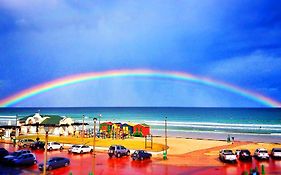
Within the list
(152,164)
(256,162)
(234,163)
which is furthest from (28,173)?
(256,162)

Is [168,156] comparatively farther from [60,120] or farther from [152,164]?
[60,120]

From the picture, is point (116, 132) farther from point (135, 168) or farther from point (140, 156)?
point (135, 168)

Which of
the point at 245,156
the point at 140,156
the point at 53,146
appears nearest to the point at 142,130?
the point at 53,146

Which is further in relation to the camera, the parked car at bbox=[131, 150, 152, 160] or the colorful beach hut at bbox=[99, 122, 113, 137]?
the colorful beach hut at bbox=[99, 122, 113, 137]

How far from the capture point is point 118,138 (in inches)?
2425

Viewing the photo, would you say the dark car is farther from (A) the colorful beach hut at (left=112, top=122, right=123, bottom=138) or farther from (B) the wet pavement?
(A) the colorful beach hut at (left=112, top=122, right=123, bottom=138)

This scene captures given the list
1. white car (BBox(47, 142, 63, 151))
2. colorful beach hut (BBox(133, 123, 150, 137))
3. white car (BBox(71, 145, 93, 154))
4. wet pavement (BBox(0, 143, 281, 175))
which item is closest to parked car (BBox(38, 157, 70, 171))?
wet pavement (BBox(0, 143, 281, 175))

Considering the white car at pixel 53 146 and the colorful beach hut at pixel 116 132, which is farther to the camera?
the colorful beach hut at pixel 116 132

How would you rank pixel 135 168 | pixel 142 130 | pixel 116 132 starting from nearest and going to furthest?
pixel 135 168, pixel 116 132, pixel 142 130

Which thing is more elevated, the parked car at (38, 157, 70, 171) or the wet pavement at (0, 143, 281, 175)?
the parked car at (38, 157, 70, 171)

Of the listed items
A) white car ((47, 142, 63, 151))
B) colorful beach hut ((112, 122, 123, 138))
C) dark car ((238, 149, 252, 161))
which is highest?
colorful beach hut ((112, 122, 123, 138))

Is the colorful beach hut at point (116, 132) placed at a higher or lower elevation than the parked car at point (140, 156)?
higher

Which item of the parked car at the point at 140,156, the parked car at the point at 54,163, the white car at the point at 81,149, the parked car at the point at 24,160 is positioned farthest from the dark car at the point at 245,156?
the parked car at the point at 24,160

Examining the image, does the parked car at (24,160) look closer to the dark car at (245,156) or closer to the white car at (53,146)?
the white car at (53,146)
